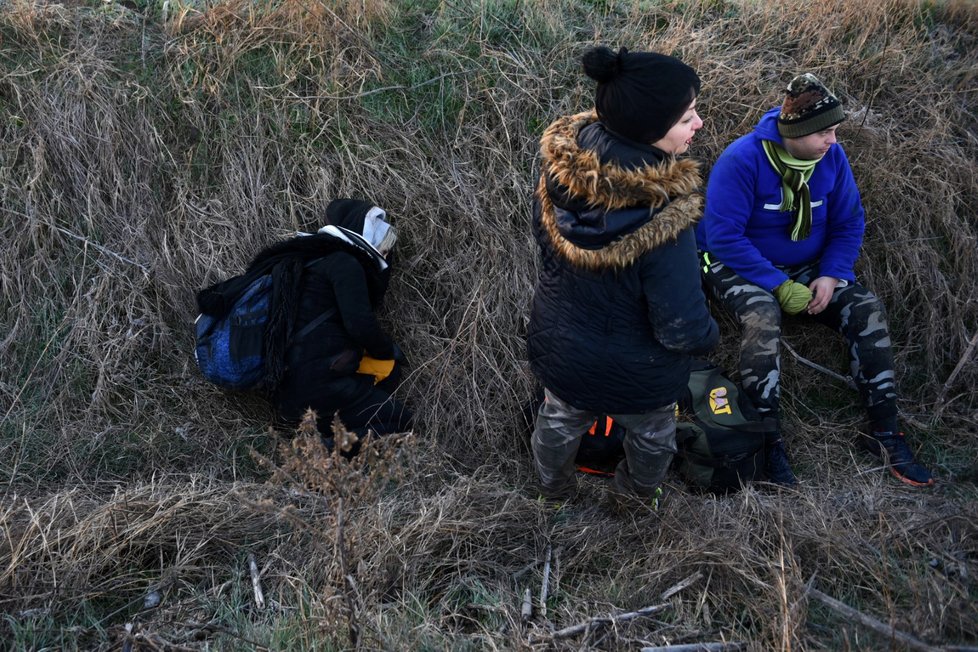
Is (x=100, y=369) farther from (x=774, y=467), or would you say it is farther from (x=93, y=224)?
(x=774, y=467)

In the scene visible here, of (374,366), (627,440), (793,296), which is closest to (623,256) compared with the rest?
(627,440)

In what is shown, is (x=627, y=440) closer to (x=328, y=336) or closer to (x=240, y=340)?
(x=328, y=336)

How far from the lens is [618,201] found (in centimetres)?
249

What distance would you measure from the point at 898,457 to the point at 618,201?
2.27 metres

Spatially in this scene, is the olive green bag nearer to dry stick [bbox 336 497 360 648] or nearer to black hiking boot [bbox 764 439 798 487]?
black hiking boot [bbox 764 439 798 487]

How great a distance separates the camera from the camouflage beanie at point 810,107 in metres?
3.40

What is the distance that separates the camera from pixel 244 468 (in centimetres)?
382

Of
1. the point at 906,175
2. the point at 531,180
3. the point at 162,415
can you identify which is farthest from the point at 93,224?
the point at 906,175

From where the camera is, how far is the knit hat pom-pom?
242 cm

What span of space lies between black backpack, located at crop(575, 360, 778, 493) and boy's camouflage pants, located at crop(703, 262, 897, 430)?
0.13 m

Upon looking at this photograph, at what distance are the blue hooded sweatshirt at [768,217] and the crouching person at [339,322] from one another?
169cm

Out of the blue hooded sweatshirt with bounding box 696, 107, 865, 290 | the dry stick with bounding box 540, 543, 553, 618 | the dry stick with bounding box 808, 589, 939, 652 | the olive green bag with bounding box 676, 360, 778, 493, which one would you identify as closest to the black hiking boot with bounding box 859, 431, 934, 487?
the olive green bag with bounding box 676, 360, 778, 493

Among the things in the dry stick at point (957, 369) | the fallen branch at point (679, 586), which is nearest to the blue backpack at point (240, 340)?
the fallen branch at point (679, 586)

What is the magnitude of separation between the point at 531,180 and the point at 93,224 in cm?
250
